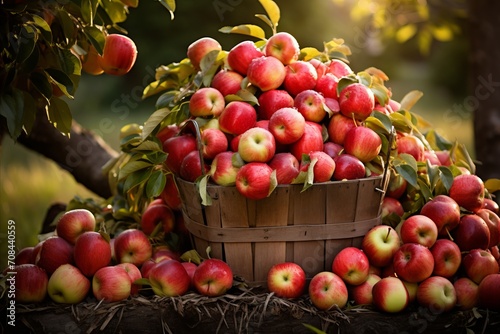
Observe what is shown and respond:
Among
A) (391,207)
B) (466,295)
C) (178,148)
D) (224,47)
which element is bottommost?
(466,295)

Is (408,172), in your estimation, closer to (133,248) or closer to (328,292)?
(328,292)

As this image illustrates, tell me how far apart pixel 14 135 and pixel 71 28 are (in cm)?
44

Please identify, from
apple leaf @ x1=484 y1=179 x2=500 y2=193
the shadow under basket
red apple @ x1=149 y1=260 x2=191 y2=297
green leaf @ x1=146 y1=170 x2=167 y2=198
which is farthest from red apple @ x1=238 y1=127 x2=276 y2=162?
apple leaf @ x1=484 y1=179 x2=500 y2=193

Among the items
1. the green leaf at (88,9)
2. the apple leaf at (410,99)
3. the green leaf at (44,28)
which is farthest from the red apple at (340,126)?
the green leaf at (44,28)

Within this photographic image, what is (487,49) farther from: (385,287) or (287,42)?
(385,287)

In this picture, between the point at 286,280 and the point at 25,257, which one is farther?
the point at 25,257

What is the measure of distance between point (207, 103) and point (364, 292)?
843 mm

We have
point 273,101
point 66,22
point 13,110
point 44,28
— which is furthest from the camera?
point 273,101

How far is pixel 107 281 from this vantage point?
1994 mm

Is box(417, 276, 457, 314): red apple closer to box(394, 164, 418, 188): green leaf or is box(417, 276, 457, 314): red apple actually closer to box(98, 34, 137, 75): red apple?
box(394, 164, 418, 188): green leaf

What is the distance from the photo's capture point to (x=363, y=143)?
206 cm

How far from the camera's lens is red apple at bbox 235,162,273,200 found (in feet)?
6.24

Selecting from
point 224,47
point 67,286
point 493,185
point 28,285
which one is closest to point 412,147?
point 493,185

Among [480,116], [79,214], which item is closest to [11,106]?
[79,214]
